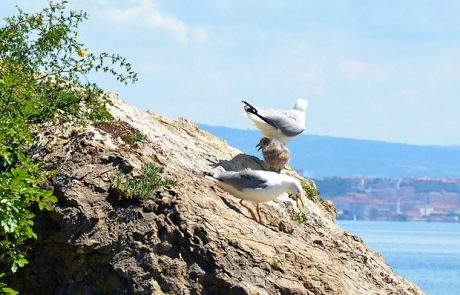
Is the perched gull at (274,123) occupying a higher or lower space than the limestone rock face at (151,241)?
higher

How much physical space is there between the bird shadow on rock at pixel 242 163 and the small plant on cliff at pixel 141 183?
2.16 metres

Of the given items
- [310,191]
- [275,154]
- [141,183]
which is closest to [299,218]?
[275,154]

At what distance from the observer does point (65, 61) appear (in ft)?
53.6

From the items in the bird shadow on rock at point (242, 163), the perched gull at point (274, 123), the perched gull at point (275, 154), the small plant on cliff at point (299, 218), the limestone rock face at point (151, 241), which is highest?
the perched gull at point (274, 123)

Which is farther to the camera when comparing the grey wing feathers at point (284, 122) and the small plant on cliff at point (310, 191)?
the small plant on cliff at point (310, 191)

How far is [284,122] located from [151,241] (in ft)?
14.6

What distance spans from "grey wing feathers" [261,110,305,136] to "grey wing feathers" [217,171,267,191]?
8.79 feet

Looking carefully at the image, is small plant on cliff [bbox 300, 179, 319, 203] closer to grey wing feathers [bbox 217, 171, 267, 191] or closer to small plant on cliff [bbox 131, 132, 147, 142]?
grey wing feathers [bbox 217, 171, 267, 191]

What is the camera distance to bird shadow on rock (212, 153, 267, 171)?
673 inches

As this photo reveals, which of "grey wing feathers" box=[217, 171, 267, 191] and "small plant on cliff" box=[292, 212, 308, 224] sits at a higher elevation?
"small plant on cliff" box=[292, 212, 308, 224]

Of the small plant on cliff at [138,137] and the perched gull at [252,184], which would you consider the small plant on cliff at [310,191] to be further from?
Result: the small plant on cliff at [138,137]

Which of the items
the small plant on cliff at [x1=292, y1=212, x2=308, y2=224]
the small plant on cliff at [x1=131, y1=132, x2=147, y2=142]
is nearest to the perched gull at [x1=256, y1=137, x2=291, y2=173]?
the small plant on cliff at [x1=292, y1=212, x2=308, y2=224]

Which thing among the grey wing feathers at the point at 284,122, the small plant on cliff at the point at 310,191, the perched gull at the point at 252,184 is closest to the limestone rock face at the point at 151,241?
the perched gull at the point at 252,184

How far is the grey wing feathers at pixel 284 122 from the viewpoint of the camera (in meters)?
18.0
